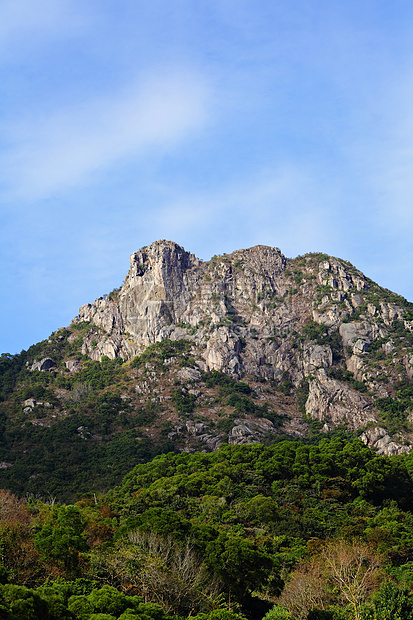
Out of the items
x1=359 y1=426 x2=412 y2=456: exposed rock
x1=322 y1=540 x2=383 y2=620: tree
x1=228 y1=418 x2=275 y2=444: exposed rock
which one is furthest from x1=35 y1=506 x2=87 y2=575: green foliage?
x1=359 y1=426 x2=412 y2=456: exposed rock

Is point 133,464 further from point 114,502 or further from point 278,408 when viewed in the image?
point 278,408

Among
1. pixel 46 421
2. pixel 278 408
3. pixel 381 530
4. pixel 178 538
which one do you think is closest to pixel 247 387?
pixel 278 408

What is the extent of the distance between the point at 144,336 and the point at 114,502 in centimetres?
7031

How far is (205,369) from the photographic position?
431 feet

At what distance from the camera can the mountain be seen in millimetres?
103875

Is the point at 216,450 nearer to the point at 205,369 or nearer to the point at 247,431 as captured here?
the point at 247,431

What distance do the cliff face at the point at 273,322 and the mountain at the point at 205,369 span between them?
0.33 metres

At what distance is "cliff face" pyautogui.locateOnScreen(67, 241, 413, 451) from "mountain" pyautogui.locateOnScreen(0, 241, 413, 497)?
0.33m

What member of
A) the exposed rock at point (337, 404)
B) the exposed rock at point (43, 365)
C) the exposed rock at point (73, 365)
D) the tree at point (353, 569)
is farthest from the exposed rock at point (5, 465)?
the tree at point (353, 569)

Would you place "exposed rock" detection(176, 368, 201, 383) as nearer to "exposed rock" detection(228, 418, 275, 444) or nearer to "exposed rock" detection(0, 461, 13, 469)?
"exposed rock" detection(228, 418, 275, 444)

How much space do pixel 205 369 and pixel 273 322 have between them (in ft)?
73.1

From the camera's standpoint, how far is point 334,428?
114 metres

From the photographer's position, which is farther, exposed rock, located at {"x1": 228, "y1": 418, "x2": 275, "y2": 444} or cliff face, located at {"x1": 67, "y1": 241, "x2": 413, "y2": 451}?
→ cliff face, located at {"x1": 67, "y1": 241, "x2": 413, "y2": 451}

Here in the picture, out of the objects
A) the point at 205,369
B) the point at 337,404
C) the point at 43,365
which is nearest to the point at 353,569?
the point at 337,404
